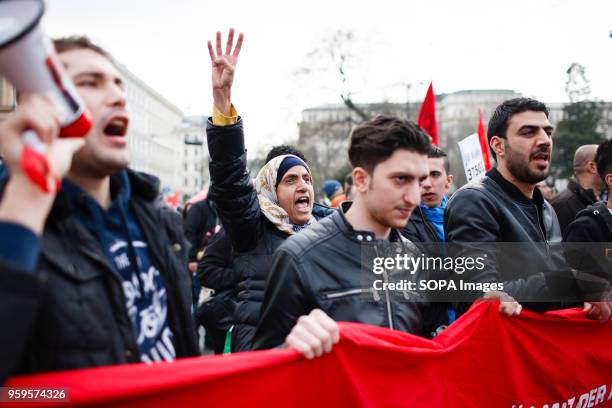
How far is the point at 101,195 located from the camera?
6.27 feet

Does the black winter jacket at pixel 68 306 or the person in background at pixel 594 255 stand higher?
the black winter jacket at pixel 68 306

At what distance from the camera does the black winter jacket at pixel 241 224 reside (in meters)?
3.23

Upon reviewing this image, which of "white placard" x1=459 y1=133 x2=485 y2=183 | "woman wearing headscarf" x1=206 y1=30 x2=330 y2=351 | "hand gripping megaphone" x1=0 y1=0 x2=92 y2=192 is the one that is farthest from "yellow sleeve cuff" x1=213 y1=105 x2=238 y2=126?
"white placard" x1=459 y1=133 x2=485 y2=183

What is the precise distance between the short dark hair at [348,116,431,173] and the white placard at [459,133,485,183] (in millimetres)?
3013

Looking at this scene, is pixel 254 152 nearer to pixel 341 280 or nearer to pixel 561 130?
pixel 561 130

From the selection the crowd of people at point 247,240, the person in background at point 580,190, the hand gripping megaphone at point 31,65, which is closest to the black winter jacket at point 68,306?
the crowd of people at point 247,240

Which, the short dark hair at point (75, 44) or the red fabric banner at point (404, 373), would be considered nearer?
the red fabric banner at point (404, 373)

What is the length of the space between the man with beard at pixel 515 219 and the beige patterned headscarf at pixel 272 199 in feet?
3.26

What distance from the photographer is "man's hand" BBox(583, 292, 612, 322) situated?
333 cm

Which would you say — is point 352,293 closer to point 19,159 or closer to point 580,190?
point 19,159

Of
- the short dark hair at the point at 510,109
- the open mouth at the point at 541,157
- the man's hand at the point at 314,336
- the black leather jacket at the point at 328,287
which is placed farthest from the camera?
the short dark hair at the point at 510,109

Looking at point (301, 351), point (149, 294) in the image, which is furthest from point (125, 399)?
point (301, 351)

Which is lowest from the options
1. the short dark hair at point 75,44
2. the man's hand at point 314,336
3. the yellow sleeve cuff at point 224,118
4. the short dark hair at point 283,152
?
the man's hand at point 314,336

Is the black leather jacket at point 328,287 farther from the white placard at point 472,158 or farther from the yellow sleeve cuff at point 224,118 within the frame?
the white placard at point 472,158
